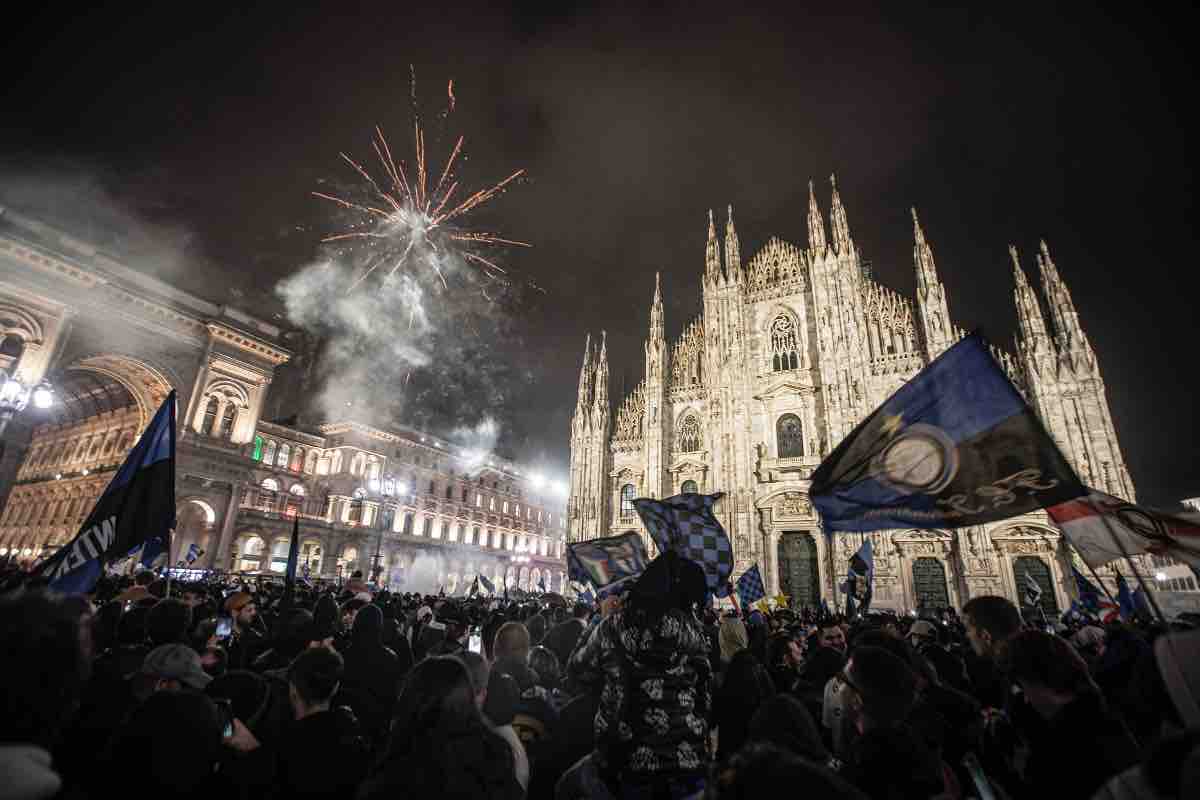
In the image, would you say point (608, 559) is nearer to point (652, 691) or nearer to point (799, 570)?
point (652, 691)

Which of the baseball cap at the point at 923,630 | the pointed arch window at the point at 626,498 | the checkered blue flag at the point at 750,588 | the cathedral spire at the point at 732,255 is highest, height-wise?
the cathedral spire at the point at 732,255

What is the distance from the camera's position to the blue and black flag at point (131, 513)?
5.06 meters

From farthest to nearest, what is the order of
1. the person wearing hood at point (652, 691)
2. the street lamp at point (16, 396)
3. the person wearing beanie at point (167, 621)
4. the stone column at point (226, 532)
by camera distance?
the stone column at point (226, 532), the street lamp at point (16, 396), the person wearing beanie at point (167, 621), the person wearing hood at point (652, 691)

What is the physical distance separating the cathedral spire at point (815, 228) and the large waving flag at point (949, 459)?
2848cm

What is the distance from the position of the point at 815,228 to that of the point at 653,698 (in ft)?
105

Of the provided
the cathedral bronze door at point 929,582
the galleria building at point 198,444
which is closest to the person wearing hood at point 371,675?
the galleria building at point 198,444

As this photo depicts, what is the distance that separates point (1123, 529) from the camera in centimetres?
412

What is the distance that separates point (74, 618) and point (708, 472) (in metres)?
30.1

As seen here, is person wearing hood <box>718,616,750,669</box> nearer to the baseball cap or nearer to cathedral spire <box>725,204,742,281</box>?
the baseball cap

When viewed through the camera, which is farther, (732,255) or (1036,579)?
(732,255)

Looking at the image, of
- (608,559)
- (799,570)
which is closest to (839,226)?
(799,570)

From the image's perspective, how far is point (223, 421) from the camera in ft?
98.4

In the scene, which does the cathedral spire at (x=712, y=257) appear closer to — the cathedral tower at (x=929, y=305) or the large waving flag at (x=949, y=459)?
the cathedral tower at (x=929, y=305)

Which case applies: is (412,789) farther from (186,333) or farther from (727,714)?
(186,333)
